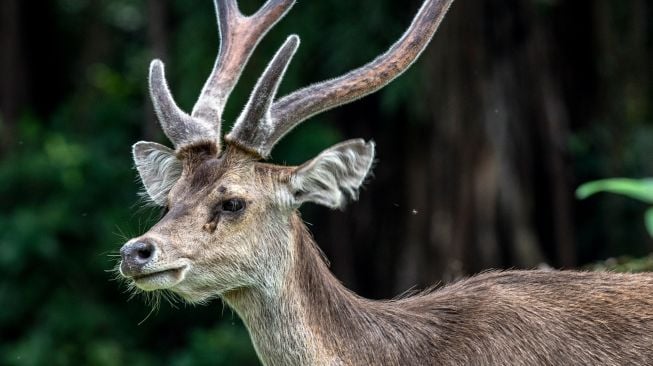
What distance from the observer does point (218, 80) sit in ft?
21.2

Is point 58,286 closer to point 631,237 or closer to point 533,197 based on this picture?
point 533,197

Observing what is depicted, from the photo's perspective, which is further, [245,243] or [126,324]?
[126,324]

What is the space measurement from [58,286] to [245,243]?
870 centimetres

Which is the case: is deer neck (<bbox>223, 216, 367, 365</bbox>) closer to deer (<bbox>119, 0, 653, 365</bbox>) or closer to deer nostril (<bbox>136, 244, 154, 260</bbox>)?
deer (<bbox>119, 0, 653, 365</bbox>)

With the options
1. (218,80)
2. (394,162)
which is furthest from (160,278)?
(394,162)

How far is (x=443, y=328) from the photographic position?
594cm

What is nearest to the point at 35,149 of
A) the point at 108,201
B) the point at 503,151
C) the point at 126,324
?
the point at 108,201

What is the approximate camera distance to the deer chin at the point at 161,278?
5.50 meters

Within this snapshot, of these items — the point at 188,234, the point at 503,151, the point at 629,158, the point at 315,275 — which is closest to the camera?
the point at 188,234

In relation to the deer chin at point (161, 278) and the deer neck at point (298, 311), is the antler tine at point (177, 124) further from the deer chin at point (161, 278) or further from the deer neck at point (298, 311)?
the deer chin at point (161, 278)

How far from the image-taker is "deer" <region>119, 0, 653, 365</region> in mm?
5730

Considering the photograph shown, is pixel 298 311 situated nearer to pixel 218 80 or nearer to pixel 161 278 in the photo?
pixel 161 278

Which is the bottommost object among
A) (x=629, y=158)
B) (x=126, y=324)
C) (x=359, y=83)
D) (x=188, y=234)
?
(x=126, y=324)

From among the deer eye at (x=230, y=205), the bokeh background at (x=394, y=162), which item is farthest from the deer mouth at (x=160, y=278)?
the bokeh background at (x=394, y=162)
